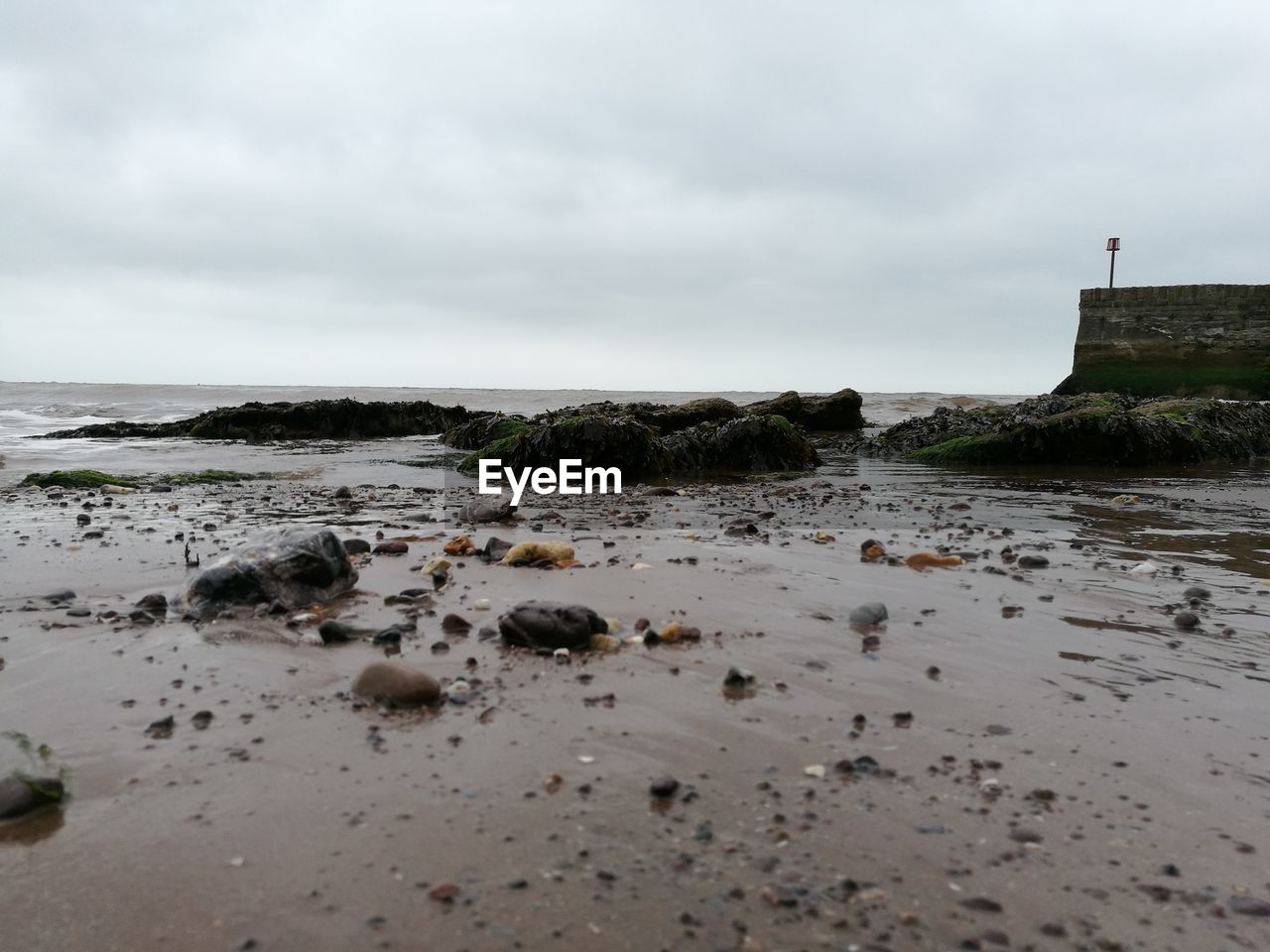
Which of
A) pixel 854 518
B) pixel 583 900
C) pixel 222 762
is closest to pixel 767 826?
pixel 583 900

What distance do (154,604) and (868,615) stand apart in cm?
313

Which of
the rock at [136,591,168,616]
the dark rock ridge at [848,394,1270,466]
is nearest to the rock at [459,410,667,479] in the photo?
the dark rock ridge at [848,394,1270,466]

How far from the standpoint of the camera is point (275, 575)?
3963 mm

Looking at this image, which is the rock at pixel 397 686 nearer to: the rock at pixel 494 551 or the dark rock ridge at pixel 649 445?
the rock at pixel 494 551

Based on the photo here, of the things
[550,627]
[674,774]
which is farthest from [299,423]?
[674,774]

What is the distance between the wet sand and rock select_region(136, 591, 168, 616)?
4.2 inches

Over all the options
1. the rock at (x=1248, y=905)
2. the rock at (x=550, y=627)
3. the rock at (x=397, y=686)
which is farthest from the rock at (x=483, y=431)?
the rock at (x=1248, y=905)

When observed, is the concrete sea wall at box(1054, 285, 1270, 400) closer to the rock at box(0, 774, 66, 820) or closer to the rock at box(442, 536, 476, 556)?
the rock at box(442, 536, 476, 556)

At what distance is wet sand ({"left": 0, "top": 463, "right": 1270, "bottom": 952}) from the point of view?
66.7 inches

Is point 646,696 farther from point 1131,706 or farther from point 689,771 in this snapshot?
point 1131,706

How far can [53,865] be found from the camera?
6.04ft

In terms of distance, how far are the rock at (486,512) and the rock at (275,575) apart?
2505mm

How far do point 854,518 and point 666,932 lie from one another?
577 cm

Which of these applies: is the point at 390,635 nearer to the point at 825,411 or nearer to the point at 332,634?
the point at 332,634
